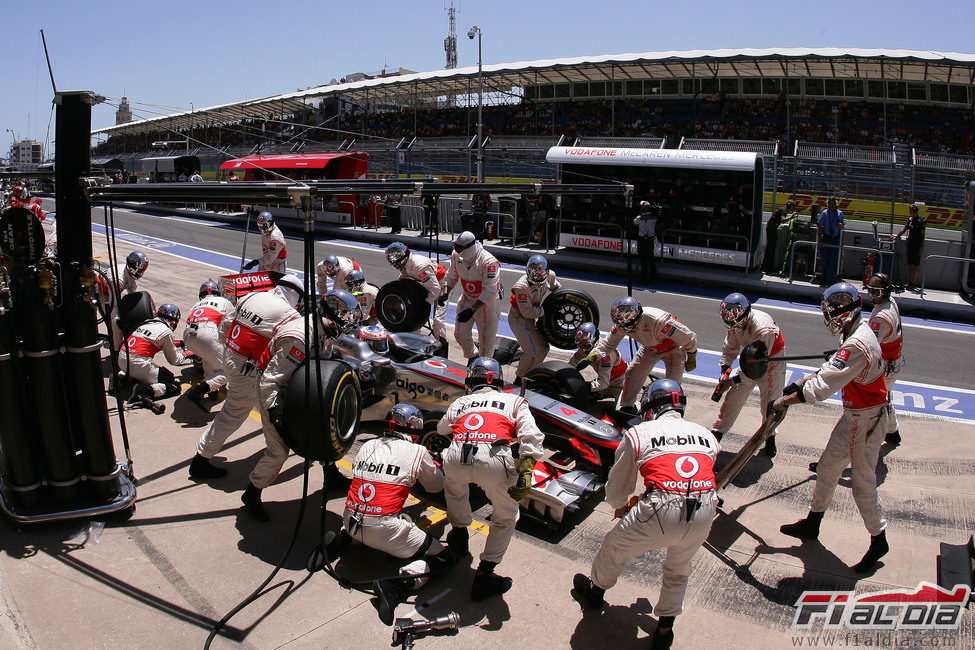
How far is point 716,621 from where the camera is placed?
496cm

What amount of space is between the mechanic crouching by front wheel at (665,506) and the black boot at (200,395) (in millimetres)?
5696

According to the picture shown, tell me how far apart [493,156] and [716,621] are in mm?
22370

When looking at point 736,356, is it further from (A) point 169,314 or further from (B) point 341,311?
(A) point 169,314

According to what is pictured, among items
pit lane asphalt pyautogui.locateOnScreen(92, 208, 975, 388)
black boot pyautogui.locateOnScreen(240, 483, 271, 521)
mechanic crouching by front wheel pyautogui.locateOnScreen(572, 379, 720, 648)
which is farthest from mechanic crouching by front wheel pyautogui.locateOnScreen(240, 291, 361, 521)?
pit lane asphalt pyautogui.locateOnScreen(92, 208, 975, 388)

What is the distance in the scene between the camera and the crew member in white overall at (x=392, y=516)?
16.7 feet

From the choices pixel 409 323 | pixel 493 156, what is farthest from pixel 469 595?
pixel 493 156

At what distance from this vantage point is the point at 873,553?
561 centimetres

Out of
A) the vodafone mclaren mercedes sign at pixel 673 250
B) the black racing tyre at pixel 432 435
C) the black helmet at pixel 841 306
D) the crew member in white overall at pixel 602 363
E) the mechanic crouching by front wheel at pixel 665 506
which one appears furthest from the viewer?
the vodafone mclaren mercedes sign at pixel 673 250

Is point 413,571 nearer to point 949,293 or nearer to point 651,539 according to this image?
point 651,539

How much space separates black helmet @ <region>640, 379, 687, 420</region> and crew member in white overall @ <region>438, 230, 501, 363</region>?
5170 millimetres

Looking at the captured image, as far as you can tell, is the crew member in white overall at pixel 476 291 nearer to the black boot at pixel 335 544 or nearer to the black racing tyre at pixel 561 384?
the black racing tyre at pixel 561 384

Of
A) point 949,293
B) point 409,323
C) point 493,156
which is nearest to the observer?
point 409,323

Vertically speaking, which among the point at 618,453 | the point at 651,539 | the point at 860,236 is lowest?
the point at 651,539

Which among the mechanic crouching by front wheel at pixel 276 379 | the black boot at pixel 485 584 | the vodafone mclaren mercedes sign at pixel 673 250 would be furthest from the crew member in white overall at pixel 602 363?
the vodafone mclaren mercedes sign at pixel 673 250
